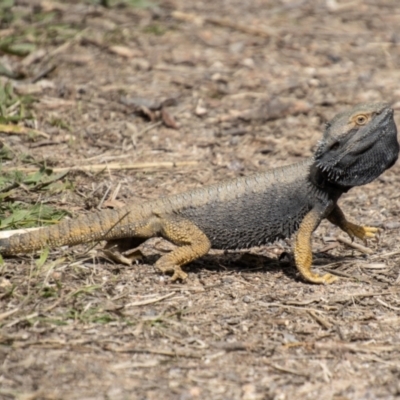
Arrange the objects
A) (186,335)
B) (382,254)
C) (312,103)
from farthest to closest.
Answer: (312,103) → (382,254) → (186,335)

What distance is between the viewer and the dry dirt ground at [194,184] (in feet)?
18.1

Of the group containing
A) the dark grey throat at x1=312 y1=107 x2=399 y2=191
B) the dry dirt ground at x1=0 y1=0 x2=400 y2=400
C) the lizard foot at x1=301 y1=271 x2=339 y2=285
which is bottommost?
the lizard foot at x1=301 y1=271 x2=339 y2=285

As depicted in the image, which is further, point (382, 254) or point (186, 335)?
point (382, 254)

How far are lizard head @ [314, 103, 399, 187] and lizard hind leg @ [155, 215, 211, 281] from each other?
48.3 inches

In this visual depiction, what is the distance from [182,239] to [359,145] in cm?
174

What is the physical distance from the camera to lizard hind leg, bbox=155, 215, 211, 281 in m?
7.14

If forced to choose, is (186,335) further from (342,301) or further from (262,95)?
(262,95)

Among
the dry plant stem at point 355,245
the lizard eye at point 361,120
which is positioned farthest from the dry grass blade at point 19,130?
the lizard eye at point 361,120

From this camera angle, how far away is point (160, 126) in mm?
10430

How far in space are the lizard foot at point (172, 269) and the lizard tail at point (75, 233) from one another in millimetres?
376

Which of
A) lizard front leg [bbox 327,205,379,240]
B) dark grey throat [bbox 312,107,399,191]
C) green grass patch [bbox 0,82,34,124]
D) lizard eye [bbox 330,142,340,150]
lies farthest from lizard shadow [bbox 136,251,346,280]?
green grass patch [bbox 0,82,34,124]

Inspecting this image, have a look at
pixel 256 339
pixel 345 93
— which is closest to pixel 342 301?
pixel 256 339

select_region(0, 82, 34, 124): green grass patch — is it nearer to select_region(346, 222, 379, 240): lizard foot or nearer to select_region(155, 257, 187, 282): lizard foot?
select_region(155, 257, 187, 282): lizard foot

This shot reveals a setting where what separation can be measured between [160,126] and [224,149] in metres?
0.94
